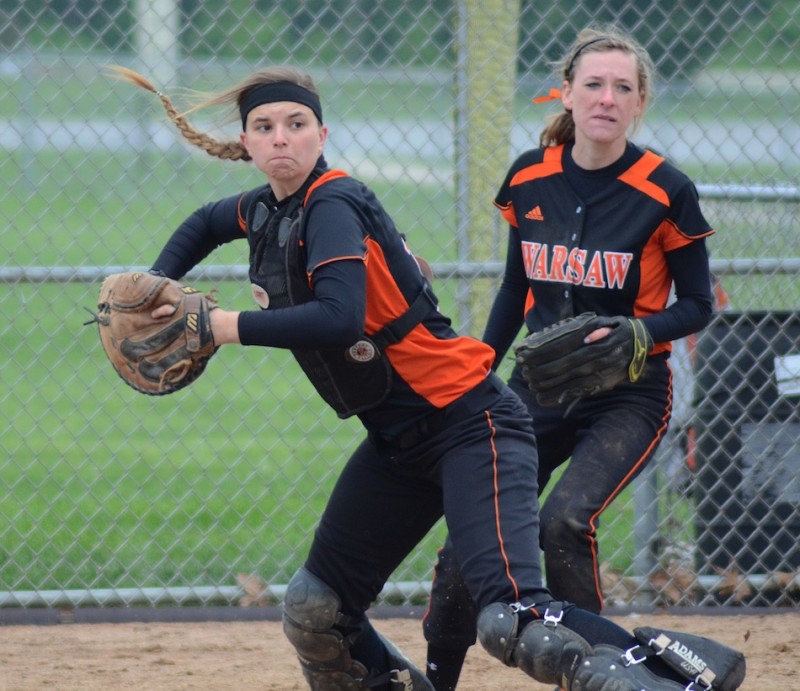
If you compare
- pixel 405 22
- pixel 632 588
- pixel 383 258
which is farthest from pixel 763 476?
pixel 405 22

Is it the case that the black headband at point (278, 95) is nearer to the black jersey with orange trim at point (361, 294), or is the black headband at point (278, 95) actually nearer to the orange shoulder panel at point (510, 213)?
the black jersey with orange trim at point (361, 294)

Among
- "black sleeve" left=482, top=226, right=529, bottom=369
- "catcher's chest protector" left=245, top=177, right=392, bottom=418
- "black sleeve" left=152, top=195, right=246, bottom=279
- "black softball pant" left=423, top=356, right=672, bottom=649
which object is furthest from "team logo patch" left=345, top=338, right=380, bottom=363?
"black sleeve" left=482, top=226, right=529, bottom=369

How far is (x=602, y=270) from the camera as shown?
133 inches

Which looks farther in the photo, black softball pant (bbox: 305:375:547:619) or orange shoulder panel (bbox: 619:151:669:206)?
orange shoulder panel (bbox: 619:151:669:206)

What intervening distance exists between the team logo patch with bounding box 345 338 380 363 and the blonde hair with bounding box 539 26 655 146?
1.17 m

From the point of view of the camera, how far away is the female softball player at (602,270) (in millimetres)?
3307

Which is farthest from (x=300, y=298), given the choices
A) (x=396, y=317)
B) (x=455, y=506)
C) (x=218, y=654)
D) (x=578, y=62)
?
(x=218, y=654)

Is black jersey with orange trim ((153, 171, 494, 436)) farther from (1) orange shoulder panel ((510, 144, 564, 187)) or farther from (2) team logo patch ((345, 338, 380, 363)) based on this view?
(1) orange shoulder panel ((510, 144, 564, 187))

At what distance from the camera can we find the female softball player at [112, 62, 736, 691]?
2.66 meters

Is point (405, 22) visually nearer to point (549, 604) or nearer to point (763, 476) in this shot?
point (763, 476)

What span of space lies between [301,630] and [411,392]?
0.71 meters

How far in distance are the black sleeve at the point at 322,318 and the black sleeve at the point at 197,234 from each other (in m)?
0.64

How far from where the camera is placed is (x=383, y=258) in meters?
2.88

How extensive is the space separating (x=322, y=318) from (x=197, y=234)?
0.81 meters
